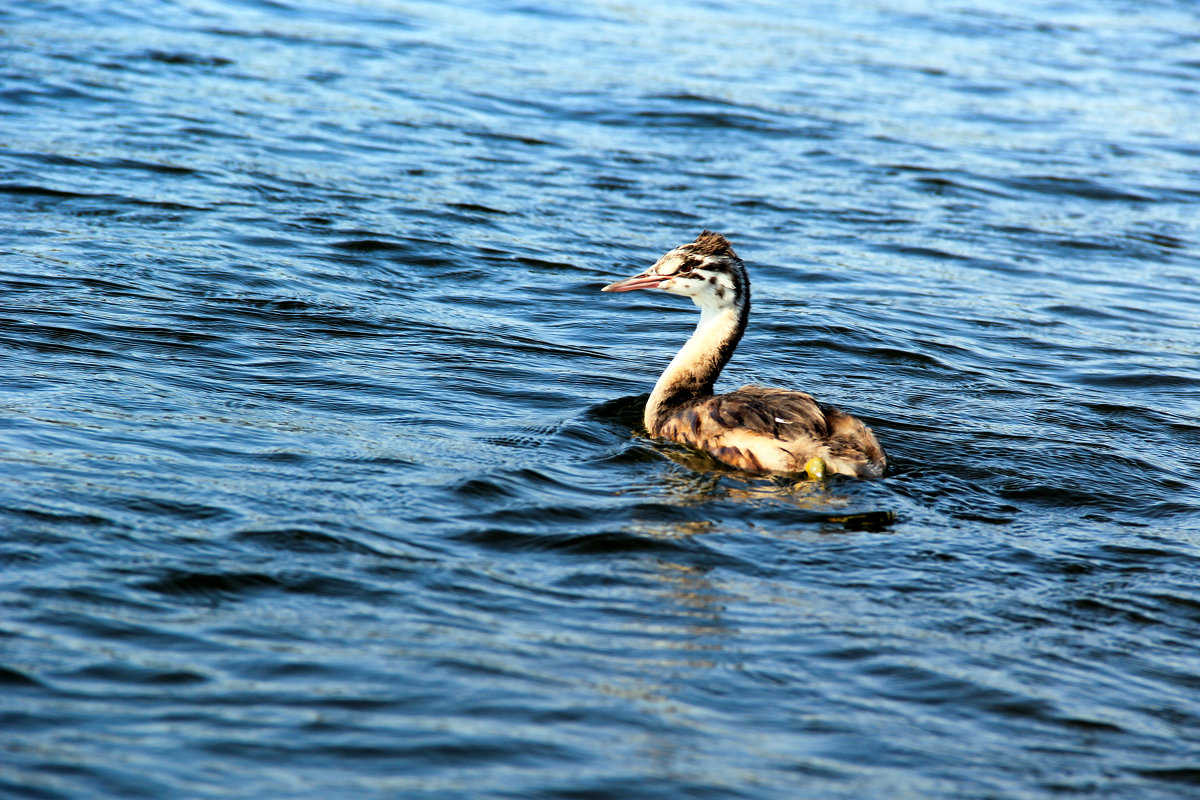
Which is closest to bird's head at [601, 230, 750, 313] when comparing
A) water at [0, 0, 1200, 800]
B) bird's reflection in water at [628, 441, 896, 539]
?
water at [0, 0, 1200, 800]

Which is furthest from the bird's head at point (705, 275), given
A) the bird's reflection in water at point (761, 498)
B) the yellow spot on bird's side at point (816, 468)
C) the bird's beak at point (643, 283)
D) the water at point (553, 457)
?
the yellow spot on bird's side at point (816, 468)

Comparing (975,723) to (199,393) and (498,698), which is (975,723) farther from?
(199,393)

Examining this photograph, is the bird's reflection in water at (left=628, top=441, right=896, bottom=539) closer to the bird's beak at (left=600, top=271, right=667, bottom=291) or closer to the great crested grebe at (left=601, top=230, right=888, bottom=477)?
the great crested grebe at (left=601, top=230, right=888, bottom=477)

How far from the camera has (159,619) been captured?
213 inches

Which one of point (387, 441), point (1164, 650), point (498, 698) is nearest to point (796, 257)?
point (387, 441)

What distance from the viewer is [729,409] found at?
795cm

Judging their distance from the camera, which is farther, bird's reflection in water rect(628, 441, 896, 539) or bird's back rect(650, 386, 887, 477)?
bird's back rect(650, 386, 887, 477)

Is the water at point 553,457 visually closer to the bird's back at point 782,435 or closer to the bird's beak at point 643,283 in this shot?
the bird's back at point 782,435

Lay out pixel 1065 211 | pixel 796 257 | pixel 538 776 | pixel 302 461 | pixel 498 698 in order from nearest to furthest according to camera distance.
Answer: pixel 538 776
pixel 498 698
pixel 302 461
pixel 796 257
pixel 1065 211

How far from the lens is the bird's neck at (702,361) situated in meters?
8.76

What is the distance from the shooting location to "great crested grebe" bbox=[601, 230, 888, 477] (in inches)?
299

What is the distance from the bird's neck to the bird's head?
0.28 ft

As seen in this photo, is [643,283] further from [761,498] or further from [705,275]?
[761,498]

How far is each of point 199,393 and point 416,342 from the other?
202 centimetres
